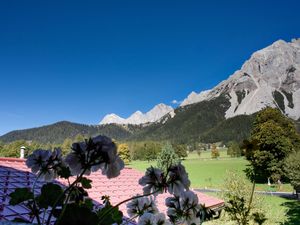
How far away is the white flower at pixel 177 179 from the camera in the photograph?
1278 mm

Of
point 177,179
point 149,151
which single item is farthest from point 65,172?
point 149,151

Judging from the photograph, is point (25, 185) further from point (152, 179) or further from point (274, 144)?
point (274, 144)

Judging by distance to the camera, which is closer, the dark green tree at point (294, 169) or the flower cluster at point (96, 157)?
the flower cluster at point (96, 157)

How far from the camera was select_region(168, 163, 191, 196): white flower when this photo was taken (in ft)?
4.19

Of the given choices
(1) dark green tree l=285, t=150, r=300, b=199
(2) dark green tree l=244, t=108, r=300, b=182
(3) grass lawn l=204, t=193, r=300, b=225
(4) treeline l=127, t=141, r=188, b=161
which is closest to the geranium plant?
(3) grass lawn l=204, t=193, r=300, b=225

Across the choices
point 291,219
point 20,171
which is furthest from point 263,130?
point 20,171

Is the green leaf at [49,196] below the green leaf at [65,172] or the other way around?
below

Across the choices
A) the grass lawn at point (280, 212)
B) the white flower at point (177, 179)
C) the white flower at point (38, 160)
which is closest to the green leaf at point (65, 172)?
the white flower at point (38, 160)

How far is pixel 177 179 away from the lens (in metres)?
1.29

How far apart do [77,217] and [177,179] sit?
0.48 meters

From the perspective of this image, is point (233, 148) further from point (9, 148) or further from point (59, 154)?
point (59, 154)

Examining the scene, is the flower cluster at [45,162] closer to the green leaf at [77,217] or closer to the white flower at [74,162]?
the white flower at [74,162]

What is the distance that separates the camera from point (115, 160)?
103cm

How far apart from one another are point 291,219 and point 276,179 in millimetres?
15879
